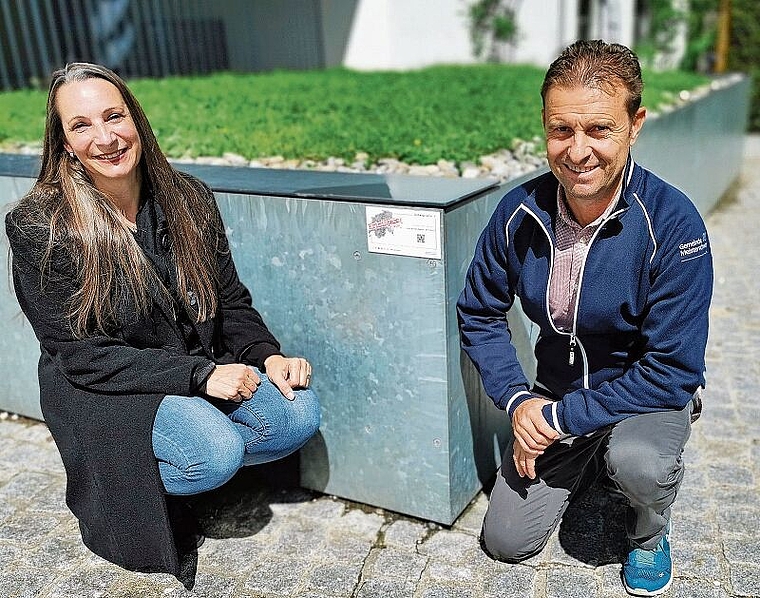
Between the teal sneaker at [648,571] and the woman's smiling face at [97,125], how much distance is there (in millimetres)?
2057

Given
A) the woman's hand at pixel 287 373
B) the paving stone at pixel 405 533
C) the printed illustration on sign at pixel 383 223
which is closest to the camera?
the printed illustration on sign at pixel 383 223

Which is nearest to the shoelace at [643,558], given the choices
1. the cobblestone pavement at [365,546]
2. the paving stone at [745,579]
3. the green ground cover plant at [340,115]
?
the cobblestone pavement at [365,546]

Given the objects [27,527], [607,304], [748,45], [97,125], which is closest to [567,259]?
[607,304]

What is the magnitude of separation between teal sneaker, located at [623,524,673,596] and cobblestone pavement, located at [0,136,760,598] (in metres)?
0.05

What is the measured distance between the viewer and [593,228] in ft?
7.75

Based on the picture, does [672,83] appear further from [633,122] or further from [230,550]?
[230,550]

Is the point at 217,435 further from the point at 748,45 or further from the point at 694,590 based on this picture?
the point at 748,45

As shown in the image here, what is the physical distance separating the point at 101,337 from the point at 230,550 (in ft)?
3.01

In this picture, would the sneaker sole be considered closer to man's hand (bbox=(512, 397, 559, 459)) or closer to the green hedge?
man's hand (bbox=(512, 397, 559, 459))

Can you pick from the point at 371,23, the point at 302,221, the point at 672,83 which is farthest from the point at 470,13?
the point at 302,221

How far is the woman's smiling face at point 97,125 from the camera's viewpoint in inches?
96.9

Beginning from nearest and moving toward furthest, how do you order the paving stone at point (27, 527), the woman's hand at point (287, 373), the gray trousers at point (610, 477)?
the gray trousers at point (610, 477) → the woman's hand at point (287, 373) → the paving stone at point (27, 527)

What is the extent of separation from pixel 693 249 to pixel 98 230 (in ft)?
5.82

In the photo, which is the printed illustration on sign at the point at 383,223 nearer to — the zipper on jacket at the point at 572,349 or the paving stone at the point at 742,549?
the zipper on jacket at the point at 572,349
